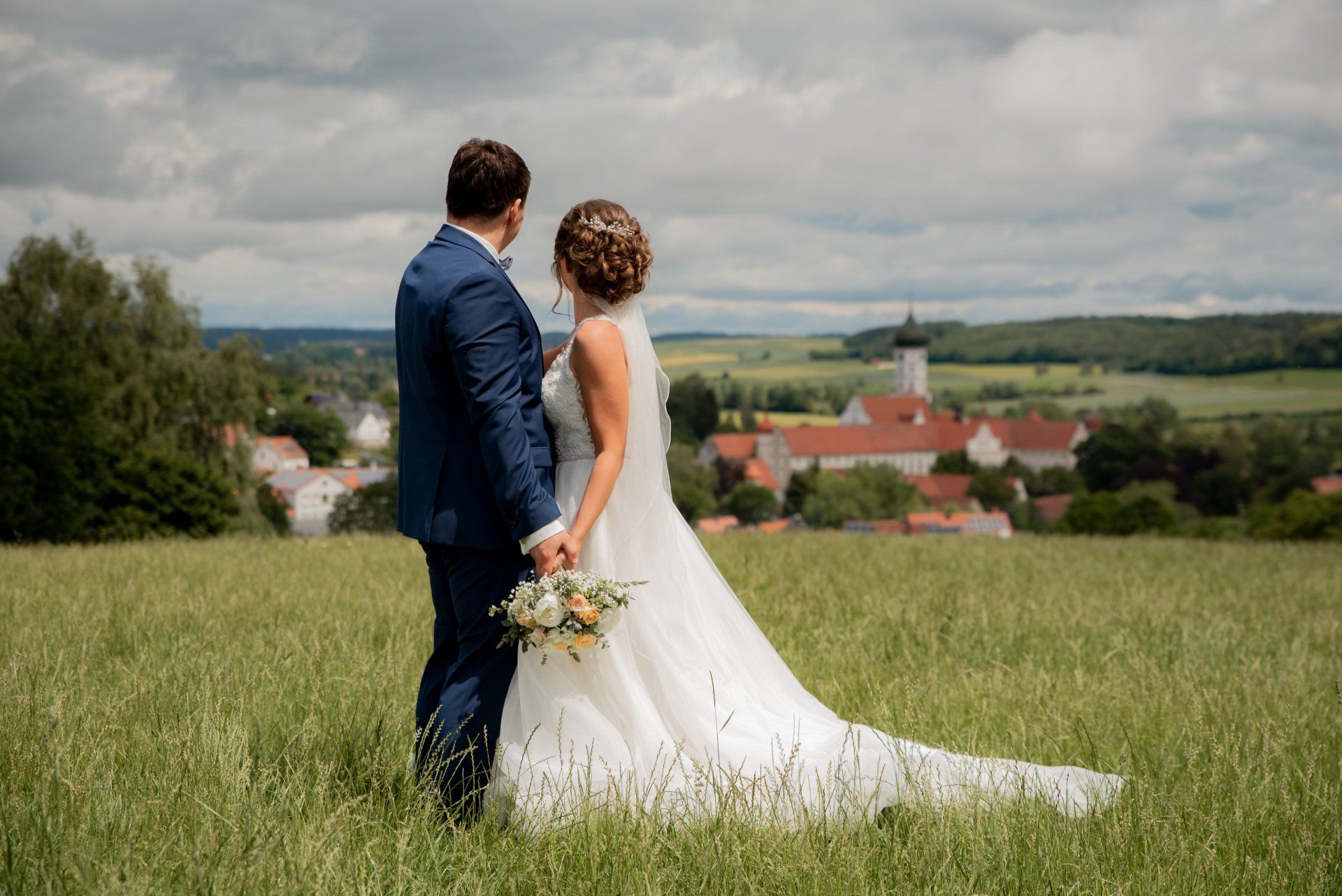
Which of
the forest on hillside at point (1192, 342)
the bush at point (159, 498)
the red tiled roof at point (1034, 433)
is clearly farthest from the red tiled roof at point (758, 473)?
the bush at point (159, 498)

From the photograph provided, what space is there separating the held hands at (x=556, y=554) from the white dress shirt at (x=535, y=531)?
0.4 inches

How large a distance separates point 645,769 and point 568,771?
0.95 feet

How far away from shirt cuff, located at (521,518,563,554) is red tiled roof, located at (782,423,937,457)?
433ft

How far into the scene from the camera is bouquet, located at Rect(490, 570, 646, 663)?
9.34 ft

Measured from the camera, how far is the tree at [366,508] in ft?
189

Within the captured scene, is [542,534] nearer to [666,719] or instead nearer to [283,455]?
[666,719]

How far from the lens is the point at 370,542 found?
11.9 m

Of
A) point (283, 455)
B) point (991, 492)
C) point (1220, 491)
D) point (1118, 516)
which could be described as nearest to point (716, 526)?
point (1118, 516)

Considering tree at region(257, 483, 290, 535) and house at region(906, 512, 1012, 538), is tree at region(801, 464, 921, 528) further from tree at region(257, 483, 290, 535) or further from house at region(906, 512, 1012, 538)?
tree at region(257, 483, 290, 535)

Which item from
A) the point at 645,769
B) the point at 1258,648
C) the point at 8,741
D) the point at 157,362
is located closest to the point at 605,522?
the point at 645,769

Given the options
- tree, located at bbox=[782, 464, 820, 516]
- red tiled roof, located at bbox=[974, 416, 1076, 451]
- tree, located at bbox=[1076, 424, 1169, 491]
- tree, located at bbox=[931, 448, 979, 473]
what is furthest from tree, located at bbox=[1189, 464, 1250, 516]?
red tiled roof, located at bbox=[974, 416, 1076, 451]

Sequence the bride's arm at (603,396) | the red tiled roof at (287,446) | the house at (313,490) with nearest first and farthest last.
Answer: the bride's arm at (603,396), the house at (313,490), the red tiled roof at (287,446)

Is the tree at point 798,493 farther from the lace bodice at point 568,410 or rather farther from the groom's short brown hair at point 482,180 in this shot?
the groom's short brown hair at point 482,180

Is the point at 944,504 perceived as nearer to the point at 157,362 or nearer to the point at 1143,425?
the point at 1143,425
